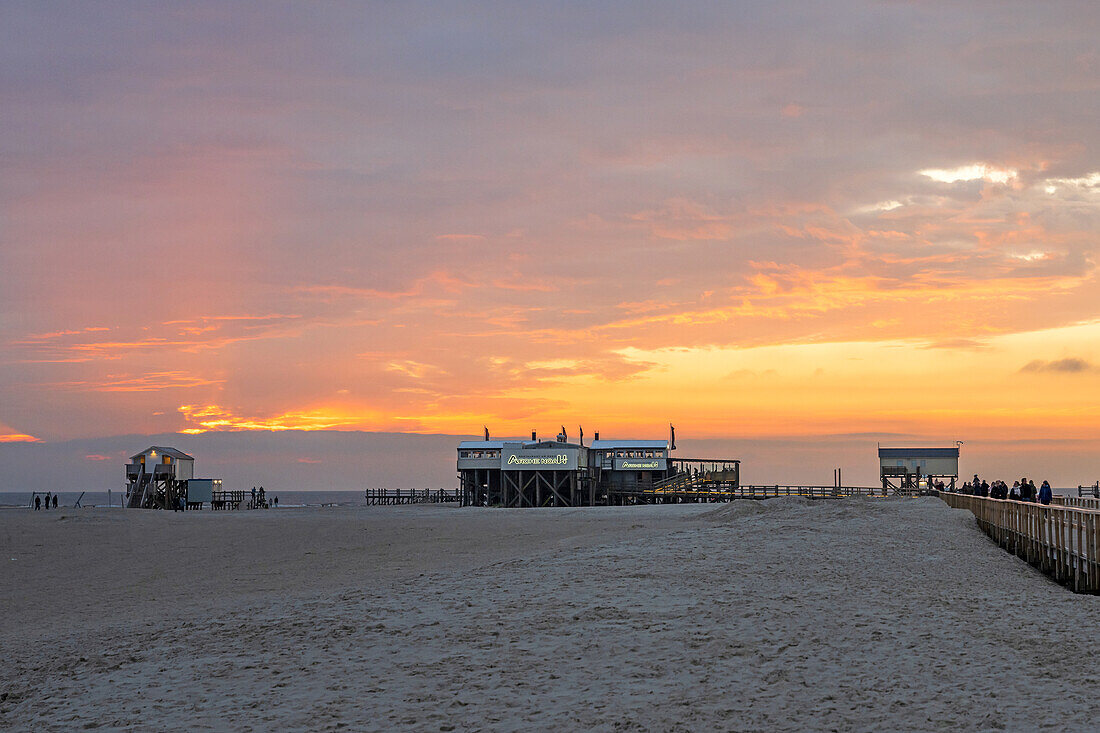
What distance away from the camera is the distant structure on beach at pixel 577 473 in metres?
70.1

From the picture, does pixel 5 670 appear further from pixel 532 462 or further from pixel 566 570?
pixel 532 462

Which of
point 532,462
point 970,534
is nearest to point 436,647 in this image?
point 970,534

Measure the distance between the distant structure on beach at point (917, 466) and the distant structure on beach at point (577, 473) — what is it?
1064 centimetres

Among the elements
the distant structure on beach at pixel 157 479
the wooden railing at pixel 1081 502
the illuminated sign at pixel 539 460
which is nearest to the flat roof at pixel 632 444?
the illuminated sign at pixel 539 460

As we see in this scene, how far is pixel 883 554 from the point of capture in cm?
1781

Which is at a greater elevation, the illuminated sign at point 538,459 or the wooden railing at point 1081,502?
the illuminated sign at point 538,459

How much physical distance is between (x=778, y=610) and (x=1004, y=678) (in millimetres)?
3303

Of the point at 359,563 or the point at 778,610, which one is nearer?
the point at 778,610

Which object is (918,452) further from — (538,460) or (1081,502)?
(1081,502)

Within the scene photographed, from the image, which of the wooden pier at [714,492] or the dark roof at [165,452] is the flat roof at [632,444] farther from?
the dark roof at [165,452]

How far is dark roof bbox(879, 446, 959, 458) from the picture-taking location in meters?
67.8

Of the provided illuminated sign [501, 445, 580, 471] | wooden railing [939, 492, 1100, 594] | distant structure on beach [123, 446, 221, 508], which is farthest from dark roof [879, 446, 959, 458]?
distant structure on beach [123, 446, 221, 508]

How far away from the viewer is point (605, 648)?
1009 cm

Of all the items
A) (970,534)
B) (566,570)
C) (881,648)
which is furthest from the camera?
(970,534)
